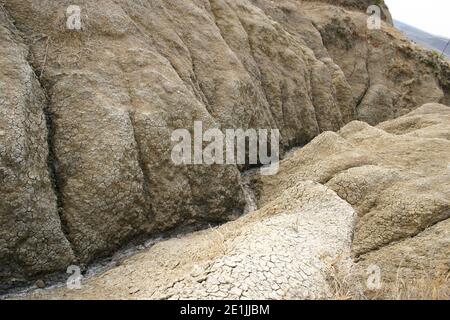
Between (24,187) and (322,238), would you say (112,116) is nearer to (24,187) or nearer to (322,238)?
(24,187)

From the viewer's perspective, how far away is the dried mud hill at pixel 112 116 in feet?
32.9

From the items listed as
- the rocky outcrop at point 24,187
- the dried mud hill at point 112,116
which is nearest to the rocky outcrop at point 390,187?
the dried mud hill at point 112,116

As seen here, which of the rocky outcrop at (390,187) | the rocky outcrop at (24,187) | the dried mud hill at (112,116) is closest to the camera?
the rocky outcrop at (24,187)

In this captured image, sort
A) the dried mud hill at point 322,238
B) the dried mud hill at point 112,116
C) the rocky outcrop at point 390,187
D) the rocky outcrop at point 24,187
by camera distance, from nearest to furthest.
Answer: the dried mud hill at point 322,238
the rocky outcrop at point 24,187
the dried mud hill at point 112,116
the rocky outcrop at point 390,187

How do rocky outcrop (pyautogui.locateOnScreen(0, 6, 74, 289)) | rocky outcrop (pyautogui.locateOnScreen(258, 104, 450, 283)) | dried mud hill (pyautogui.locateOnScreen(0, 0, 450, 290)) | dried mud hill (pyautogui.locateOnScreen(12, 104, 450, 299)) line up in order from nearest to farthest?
dried mud hill (pyautogui.locateOnScreen(12, 104, 450, 299)), rocky outcrop (pyautogui.locateOnScreen(0, 6, 74, 289)), dried mud hill (pyautogui.locateOnScreen(0, 0, 450, 290)), rocky outcrop (pyautogui.locateOnScreen(258, 104, 450, 283))

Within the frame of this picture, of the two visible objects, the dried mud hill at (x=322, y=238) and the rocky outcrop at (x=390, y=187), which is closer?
the dried mud hill at (x=322, y=238)

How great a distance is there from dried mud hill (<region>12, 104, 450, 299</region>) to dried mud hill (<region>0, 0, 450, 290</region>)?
1095 millimetres

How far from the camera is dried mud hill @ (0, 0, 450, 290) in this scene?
10039 mm

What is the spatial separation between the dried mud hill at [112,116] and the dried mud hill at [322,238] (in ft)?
3.59

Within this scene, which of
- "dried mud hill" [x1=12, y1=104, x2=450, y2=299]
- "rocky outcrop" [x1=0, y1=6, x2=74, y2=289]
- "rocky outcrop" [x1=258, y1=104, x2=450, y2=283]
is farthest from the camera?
"rocky outcrop" [x1=258, y1=104, x2=450, y2=283]

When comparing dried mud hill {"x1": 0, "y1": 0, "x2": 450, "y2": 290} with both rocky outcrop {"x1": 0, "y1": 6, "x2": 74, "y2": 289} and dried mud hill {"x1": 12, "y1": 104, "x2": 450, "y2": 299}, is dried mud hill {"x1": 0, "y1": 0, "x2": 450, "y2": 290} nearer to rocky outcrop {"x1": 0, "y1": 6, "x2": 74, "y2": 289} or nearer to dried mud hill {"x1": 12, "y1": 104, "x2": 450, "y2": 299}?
rocky outcrop {"x1": 0, "y1": 6, "x2": 74, "y2": 289}

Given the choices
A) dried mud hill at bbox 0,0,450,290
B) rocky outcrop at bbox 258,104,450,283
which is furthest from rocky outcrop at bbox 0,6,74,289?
rocky outcrop at bbox 258,104,450,283

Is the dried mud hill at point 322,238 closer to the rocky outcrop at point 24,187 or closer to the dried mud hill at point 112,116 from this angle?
the rocky outcrop at point 24,187
